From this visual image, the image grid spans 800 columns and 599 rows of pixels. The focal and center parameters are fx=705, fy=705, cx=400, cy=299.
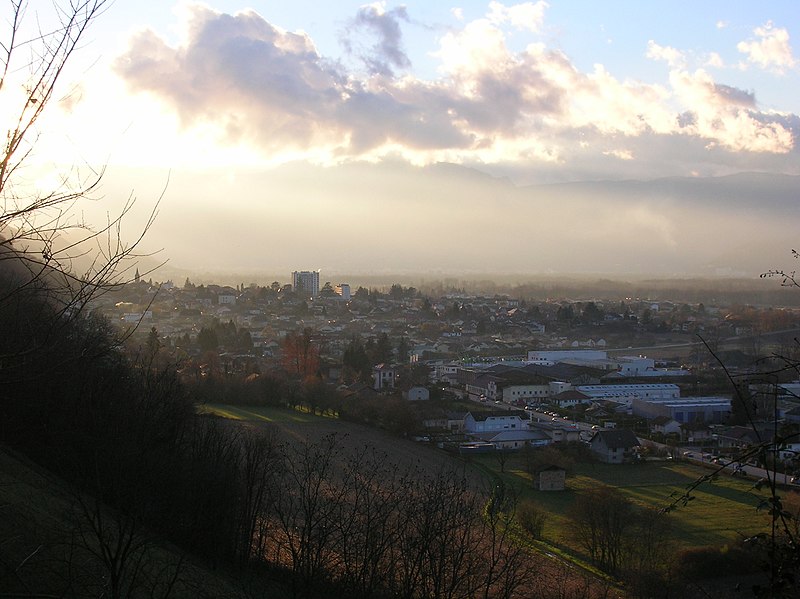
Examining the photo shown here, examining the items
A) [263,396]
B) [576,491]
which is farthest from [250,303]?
[576,491]

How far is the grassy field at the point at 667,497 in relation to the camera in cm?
792

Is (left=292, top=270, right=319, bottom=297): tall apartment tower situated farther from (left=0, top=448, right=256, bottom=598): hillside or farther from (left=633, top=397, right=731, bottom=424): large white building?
(left=0, top=448, right=256, bottom=598): hillside

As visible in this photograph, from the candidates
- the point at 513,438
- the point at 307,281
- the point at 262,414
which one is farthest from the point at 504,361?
the point at 307,281

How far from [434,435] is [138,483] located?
966cm

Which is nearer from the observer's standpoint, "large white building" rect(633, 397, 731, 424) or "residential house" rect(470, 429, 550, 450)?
"residential house" rect(470, 429, 550, 450)

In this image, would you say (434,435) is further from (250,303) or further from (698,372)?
(250,303)

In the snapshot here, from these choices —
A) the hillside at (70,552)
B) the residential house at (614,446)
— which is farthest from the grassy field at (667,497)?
the hillside at (70,552)

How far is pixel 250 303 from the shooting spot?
1586 inches

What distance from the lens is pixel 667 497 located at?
9289 millimetres

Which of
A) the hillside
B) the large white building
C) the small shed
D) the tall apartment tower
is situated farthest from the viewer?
the tall apartment tower

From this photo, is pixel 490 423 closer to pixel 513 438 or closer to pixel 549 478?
pixel 513 438

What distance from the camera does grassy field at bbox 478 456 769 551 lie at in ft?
26.0

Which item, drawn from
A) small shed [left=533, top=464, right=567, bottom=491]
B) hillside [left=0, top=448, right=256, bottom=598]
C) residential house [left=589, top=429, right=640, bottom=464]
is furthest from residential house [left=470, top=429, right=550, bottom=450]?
hillside [left=0, top=448, right=256, bottom=598]

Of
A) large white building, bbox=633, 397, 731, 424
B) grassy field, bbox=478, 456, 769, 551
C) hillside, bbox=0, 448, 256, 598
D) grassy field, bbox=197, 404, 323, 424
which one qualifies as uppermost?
hillside, bbox=0, 448, 256, 598
